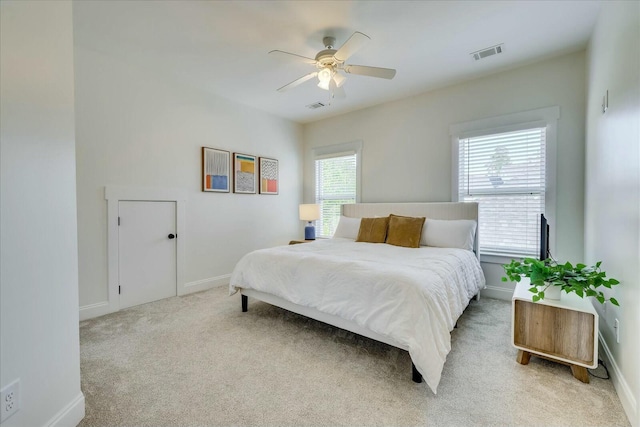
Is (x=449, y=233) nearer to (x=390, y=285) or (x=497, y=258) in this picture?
(x=497, y=258)

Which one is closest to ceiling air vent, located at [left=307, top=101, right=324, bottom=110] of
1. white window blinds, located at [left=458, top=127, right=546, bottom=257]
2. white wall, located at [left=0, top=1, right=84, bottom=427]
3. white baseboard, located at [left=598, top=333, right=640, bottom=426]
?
white window blinds, located at [left=458, top=127, right=546, bottom=257]

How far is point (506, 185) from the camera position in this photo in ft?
10.9

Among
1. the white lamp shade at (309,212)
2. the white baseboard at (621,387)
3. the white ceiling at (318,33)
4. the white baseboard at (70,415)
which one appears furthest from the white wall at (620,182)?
the white lamp shade at (309,212)

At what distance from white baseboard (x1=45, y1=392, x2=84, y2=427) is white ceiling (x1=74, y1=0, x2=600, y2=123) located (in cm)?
271

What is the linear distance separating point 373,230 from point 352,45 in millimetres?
2176

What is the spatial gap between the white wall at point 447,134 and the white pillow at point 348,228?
63 centimetres

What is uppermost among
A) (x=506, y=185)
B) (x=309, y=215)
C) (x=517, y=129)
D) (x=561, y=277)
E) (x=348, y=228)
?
(x=517, y=129)

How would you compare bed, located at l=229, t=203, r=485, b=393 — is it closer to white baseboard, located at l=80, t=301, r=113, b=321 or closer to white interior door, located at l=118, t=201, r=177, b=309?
white interior door, located at l=118, t=201, r=177, b=309

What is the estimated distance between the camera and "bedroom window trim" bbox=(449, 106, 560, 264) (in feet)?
9.93

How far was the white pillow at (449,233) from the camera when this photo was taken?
10.3 ft

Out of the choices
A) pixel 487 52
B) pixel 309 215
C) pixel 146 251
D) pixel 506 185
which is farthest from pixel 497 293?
pixel 146 251

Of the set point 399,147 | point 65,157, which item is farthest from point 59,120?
point 399,147

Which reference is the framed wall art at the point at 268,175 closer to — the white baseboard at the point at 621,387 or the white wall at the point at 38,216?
the white wall at the point at 38,216

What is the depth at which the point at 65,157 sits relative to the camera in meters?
1.39
